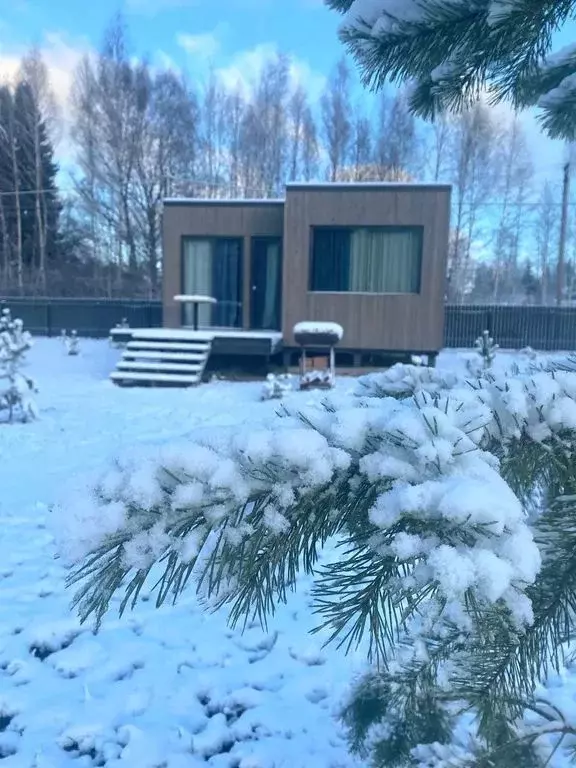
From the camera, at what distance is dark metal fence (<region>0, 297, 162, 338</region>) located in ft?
61.8

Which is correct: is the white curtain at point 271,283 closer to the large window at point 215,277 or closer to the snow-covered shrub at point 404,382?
the large window at point 215,277

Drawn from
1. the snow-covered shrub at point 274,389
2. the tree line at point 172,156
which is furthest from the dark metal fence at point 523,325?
the tree line at point 172,156

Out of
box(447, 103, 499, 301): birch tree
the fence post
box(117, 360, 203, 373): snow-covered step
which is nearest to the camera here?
box(117, 360, 203, 373): snow-covered step

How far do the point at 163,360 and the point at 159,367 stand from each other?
364mm

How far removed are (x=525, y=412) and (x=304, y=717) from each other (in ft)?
7.14

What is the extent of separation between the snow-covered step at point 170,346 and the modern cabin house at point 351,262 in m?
0.07

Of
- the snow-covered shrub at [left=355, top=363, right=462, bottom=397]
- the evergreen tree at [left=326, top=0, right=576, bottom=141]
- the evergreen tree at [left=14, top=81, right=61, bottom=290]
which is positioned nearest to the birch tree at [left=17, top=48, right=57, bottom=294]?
the evergreen tree at [left=14, top=81, right=61, bottom=290]

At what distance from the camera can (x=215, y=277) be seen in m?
13.4

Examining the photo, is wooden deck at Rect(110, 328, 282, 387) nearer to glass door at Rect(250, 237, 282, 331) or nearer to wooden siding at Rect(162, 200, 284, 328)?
glass door at Rect(250, 237, 282, 331)

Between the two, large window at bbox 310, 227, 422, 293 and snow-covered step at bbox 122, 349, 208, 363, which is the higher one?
large window at bbox 310, 227, 422, 293

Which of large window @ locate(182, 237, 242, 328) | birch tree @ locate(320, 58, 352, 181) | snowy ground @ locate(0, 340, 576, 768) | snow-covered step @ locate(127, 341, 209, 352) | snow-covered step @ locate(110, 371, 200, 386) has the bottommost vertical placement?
snowy ground @ locate(0, 340, 576, 768)

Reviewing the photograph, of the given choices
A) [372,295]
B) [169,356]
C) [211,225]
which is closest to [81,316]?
[211,225]

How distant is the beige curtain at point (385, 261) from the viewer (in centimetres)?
1191

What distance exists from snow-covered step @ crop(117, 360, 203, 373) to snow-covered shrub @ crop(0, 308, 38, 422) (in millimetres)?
2958
